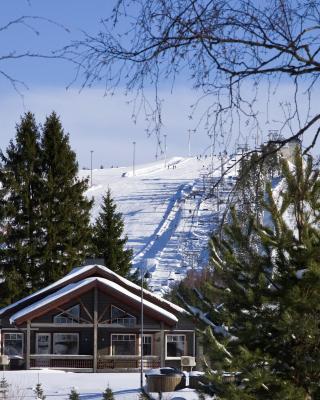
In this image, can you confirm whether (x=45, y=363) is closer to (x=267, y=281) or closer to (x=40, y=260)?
(x=40, y=260)

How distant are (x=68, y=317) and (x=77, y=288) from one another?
7.01ft

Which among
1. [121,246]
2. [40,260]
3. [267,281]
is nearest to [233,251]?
[267,281]

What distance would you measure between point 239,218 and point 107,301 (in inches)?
1637

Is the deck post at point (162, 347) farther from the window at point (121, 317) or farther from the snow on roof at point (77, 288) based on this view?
the window at point (121, 317)

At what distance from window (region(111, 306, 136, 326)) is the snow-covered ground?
4212 millimetres

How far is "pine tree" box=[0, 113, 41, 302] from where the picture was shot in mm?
49688

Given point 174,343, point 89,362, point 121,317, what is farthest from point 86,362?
point 174,343

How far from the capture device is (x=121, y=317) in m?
45.8

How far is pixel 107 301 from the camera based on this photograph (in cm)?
4588

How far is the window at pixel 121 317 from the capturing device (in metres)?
45.7

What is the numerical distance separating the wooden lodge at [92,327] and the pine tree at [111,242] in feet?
32.5

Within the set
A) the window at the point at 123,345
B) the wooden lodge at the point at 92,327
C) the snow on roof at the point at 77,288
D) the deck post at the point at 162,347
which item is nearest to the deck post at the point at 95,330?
the wooden lodge at the point at 92,327

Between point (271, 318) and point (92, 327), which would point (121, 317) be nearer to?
point (92, 327)

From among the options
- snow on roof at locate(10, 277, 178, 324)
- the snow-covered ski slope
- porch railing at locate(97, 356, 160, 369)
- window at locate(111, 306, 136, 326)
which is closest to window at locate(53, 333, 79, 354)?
porch railing at locate(97, 356, 160, 369)
